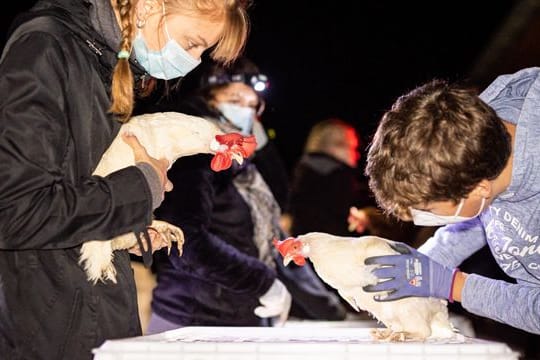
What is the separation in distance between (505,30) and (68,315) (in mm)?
4773

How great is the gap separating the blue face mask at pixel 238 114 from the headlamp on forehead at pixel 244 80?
0.09 meters

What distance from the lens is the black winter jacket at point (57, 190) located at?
1.16 meters

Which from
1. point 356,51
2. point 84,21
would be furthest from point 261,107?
point 356,51

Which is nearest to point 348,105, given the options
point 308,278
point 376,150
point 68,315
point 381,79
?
point 381,79

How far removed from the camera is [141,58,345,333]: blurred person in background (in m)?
2.31

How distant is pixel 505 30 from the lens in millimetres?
5242

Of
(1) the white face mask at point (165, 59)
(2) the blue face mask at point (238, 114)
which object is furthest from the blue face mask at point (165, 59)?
(2) the blue face mask at point (238, 114)

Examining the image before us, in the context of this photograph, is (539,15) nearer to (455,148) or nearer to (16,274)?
(455,148)

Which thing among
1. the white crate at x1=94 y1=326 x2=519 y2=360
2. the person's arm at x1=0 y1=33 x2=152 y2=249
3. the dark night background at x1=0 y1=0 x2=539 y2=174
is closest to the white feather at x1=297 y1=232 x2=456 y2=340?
the white crate at x1=94 y1=326 x2=519 y2=360

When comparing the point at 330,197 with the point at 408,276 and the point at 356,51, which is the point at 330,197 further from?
the point at 356,51

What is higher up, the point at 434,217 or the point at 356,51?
the point at 434,217

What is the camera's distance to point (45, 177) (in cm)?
117

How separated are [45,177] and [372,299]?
75 centimetres

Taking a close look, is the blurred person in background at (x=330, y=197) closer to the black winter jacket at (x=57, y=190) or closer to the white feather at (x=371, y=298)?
the white feather at (x=371, y=298)
